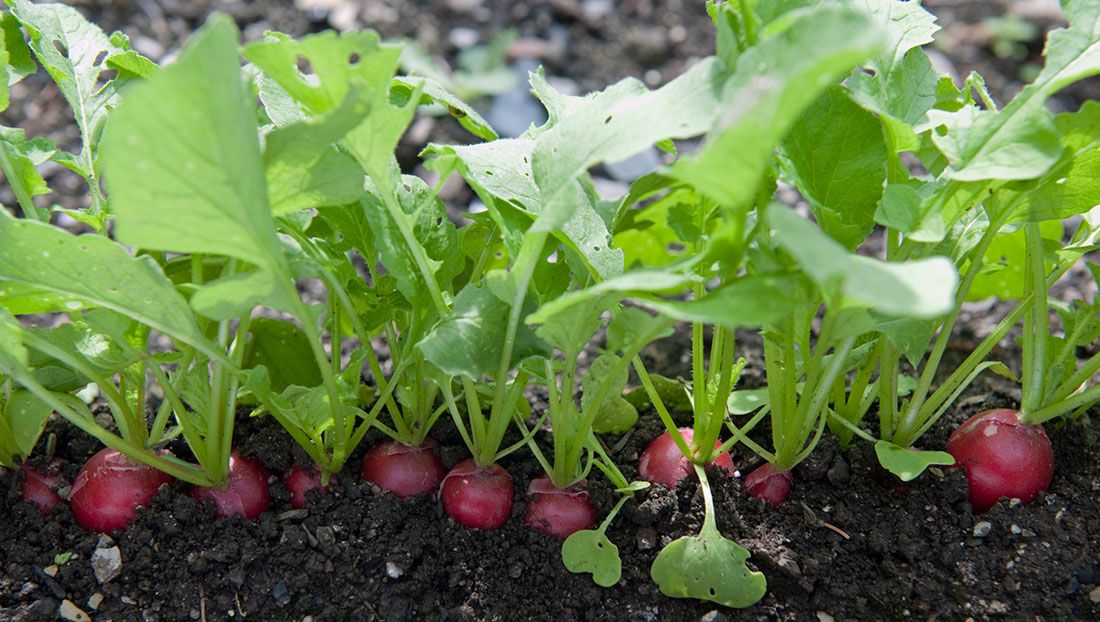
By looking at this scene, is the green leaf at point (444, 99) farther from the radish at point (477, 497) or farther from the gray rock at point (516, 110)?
the gray rock at point (516, 110)

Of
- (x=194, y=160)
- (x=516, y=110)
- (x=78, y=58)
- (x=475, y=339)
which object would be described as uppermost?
(x=194, y=160)

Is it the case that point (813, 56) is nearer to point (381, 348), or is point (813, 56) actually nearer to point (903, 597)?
point (903, 597)

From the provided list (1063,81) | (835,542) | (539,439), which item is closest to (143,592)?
(539,439)

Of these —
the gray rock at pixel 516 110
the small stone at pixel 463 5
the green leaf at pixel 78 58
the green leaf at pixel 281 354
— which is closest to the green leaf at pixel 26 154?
the green leaf at pixel 78 58

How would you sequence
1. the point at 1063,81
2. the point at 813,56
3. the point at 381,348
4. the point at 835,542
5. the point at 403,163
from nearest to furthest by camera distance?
1. the point at 813,56
2. the point at 1063,81
3. the point at 835,542
4. the point at 381,348
5. the point at 403,163

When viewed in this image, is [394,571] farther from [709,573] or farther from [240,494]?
[709,573]

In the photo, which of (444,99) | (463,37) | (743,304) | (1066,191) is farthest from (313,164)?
(463,37)
